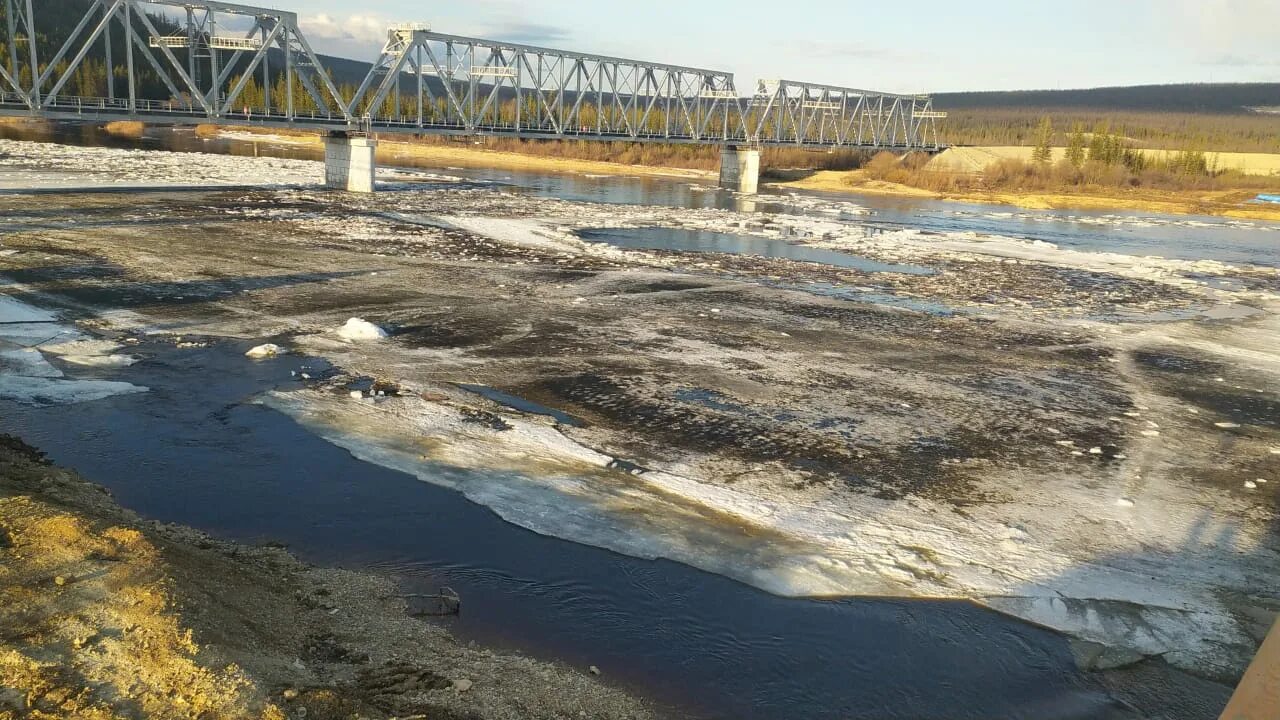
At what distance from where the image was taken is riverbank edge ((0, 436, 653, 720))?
4.89 meters

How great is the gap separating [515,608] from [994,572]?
4436 millimetres

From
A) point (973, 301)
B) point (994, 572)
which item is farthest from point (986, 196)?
point (994, 572)

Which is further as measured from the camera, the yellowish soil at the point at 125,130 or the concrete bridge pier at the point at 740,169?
the yellowish soil at the point at 125,130

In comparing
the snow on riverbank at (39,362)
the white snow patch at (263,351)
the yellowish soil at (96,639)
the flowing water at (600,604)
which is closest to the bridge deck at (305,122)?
the snow on riverbank at (39,362)

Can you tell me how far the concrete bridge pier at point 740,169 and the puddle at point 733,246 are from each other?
48.6 metres

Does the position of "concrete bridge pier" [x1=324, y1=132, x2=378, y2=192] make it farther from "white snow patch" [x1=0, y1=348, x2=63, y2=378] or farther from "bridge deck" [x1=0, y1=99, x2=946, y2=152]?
"white snow patch" [x1=0, y1=348, x2=63, y2=378]

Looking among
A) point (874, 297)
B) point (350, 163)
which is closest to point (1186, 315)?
point (874, 297)

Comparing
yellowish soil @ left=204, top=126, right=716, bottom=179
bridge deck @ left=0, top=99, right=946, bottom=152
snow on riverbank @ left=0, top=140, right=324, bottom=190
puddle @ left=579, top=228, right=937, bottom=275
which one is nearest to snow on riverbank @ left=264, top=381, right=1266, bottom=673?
puddle @ left=579, top=228, right=937, bottom=275

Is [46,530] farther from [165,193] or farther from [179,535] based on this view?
[165,193]

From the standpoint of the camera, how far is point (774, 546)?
347 inches

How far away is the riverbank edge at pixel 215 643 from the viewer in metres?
4.89

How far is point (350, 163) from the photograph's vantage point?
5269 centimetres

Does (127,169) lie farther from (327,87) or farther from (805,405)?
(805,405)

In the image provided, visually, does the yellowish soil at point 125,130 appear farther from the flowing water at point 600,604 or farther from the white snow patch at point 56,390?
the flowing water at point 600,604
